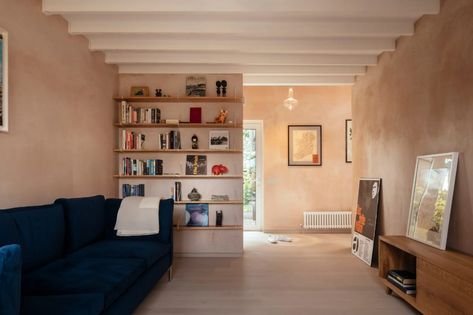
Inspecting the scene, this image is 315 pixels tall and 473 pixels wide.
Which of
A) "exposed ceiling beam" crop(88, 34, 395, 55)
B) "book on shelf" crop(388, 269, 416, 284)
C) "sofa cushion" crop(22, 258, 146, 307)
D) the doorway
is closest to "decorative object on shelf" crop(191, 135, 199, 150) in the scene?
"exposed ceiling beam" crop(88, 34, 395, 55)

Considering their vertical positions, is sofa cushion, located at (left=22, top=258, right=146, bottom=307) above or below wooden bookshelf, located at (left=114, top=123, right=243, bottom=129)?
below

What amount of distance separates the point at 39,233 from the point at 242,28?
264 cm

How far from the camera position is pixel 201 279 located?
3766 millimetres

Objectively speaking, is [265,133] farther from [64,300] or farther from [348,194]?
[64,300]

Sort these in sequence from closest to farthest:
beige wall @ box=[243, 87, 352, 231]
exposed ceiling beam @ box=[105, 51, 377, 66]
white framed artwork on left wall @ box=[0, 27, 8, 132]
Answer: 1. white framed artwork on left wall @ box=[0, 27, 8, 132]
2. exposed ceiling beam @ box=[105, 51, 377, 66]
3. beige wall @ box=[243, 87, 352, 231]

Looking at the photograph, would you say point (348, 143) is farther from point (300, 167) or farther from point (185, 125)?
point (185, 125)

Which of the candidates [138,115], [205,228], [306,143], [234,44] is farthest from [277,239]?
[234,44]

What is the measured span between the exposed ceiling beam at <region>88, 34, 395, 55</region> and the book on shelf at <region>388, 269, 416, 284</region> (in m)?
2.48

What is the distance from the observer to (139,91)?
192 inches

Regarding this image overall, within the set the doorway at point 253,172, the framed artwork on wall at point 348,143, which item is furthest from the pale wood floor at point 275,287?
the framed artwork on wall at point 348,143

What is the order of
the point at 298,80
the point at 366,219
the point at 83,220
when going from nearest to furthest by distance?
the point at 83,220 → the point at 366,219 → the point at 298,80

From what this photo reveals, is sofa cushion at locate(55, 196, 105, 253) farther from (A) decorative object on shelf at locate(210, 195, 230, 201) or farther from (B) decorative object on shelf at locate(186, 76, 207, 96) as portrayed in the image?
(B) decorative object on shelf at locate(186, 76, 207, 96)

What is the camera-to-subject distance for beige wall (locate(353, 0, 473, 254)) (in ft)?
8.82

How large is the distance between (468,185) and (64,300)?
300 centimetres
